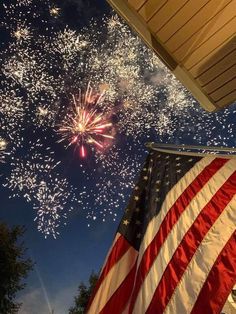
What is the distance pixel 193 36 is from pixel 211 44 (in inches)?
10.3

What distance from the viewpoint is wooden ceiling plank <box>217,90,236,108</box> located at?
5.74m

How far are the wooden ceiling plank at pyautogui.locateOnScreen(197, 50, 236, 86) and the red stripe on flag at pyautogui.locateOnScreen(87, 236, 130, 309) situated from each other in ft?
8.34

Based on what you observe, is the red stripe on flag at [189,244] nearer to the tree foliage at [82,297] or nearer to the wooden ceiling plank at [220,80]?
the wooden ceiling plank at [220,80]

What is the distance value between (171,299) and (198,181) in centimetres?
158

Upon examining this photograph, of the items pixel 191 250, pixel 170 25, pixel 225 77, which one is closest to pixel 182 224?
pixel 191 250

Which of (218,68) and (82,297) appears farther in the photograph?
(82,297)

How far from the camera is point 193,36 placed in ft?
16.7

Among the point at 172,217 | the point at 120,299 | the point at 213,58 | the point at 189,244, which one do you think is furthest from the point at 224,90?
the point at 120,299

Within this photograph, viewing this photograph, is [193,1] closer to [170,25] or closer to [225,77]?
[170,25]

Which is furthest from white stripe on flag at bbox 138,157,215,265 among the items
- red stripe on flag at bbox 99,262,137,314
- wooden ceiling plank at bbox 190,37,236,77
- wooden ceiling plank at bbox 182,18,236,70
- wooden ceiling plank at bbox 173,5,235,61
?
wooden ceiling plank at bbox 173,5,235,61

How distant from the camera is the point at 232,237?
4.25 m

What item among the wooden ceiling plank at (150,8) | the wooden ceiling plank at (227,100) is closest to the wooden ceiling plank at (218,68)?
the wooden ceiling plank at (227,100)

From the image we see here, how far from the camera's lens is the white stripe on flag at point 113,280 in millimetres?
4617

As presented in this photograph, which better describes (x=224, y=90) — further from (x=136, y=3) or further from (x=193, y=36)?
(x=136, y=3)
